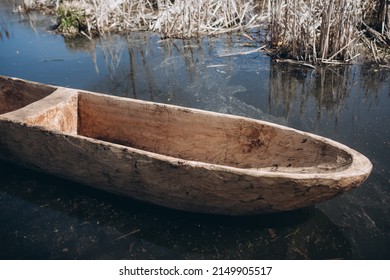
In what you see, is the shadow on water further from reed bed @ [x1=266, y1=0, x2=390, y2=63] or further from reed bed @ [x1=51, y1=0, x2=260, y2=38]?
reed bed @ [x1=51, y1=0, x2=260, y2=38]

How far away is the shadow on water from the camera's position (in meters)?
2.72

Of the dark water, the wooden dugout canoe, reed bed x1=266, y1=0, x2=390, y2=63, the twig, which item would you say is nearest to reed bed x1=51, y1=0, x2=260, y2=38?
the dark water

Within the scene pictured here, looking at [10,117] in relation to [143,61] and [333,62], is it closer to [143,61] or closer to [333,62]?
[143,61]

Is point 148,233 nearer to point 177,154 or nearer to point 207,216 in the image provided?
point 207,216

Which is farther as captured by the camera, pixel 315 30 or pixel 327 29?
pixel 315 30

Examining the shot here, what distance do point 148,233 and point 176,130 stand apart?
116 centimetres

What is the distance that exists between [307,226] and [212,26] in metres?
6.09

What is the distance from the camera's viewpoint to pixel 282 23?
20.9 ft

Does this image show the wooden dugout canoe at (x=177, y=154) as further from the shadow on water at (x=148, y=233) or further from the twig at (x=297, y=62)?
the twig at (x=297, y=62)

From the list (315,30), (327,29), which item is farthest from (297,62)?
(327,29)

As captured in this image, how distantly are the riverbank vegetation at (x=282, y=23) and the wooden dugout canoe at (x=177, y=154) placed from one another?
10.9 ft
